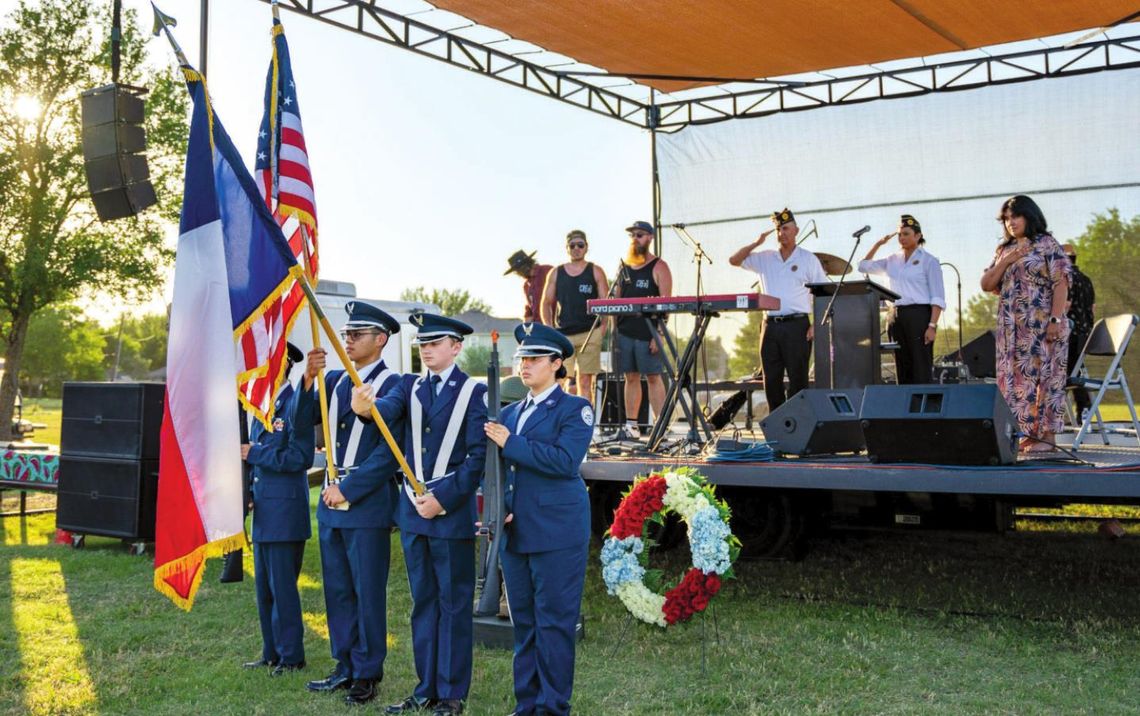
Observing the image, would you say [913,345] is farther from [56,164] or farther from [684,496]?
[56,164]

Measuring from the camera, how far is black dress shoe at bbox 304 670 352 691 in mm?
4844

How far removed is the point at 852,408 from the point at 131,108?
17.6 feet

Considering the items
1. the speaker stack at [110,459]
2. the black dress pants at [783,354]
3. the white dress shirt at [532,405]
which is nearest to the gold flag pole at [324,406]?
the white dress shirt at [532,405]

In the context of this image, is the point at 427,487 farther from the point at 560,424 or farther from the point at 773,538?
the point at 773,538

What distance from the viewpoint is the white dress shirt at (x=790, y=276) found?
310 inches

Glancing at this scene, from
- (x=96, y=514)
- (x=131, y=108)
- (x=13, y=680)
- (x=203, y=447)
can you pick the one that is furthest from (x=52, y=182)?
(x=203, y=447)

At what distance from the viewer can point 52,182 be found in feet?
68.2

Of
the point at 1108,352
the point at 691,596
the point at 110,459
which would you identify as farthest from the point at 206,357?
the point at 1108,352

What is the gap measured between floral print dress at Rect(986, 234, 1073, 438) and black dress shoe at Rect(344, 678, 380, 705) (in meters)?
3.94

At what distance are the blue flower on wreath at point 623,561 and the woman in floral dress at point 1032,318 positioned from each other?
8.06 ft

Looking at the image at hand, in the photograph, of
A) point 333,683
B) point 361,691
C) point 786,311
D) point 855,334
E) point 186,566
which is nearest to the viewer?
point 186,566

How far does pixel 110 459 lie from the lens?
9.12 m

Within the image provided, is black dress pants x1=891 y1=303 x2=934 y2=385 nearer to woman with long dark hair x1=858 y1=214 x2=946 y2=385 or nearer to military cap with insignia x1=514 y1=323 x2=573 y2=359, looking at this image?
woman with long dark hair x1=858 y1=214 x2=946 y2=385

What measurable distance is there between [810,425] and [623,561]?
164cm
